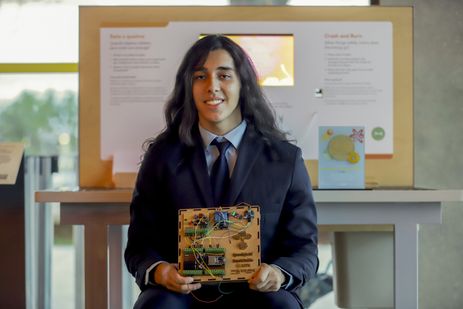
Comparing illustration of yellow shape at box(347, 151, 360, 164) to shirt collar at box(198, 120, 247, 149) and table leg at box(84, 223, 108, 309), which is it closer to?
shirt collar at box(198, 120, 247, 149)

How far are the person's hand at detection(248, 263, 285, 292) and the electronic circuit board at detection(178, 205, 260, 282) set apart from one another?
0.07 ft

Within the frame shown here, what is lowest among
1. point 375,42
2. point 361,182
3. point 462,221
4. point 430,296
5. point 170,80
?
point 430,296

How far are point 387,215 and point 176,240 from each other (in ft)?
2.51

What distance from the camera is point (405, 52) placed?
7.47 ft

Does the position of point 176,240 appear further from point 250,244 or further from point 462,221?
point 462,221

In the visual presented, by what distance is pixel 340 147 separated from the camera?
2031mm

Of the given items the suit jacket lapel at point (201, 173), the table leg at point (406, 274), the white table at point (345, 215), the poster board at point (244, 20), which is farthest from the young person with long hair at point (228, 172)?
the poster board at point (244, 20)

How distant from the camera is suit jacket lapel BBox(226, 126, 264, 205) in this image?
1538mm

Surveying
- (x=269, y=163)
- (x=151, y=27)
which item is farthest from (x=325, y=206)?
(x=151, y=27)

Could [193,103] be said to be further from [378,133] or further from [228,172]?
[378,133]

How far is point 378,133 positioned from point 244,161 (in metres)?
0.86

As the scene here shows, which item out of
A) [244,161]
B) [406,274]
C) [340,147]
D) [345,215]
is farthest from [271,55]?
[406,274]

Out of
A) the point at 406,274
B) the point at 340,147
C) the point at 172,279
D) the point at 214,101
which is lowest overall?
the point at 406,274

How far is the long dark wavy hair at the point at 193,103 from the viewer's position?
1.63 metres
